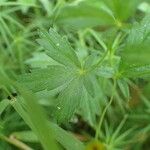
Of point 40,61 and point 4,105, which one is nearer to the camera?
point 4,105

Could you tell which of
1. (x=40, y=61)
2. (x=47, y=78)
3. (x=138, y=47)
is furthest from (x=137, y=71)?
(x=40, y=61)

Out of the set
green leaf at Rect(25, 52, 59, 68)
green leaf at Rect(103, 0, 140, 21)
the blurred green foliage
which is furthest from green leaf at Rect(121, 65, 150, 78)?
green leaf at Rect(25, 52, 59, 68)

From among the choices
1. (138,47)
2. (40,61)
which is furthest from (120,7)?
(40,61)

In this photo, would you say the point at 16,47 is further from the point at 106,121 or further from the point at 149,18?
the point at 149,18

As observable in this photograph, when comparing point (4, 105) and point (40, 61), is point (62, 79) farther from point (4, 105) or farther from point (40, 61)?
point (40, 61)

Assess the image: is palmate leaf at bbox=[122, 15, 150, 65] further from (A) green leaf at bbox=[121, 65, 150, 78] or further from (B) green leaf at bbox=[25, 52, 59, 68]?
(B) green leaf at bbox=[25, 52, 59, 68]

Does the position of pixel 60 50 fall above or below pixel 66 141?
above

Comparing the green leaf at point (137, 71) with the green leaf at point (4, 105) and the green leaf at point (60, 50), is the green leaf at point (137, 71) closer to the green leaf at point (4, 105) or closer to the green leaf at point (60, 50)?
the green leaf at point (60, 50)

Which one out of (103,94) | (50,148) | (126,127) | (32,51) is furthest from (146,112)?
(50,148)
